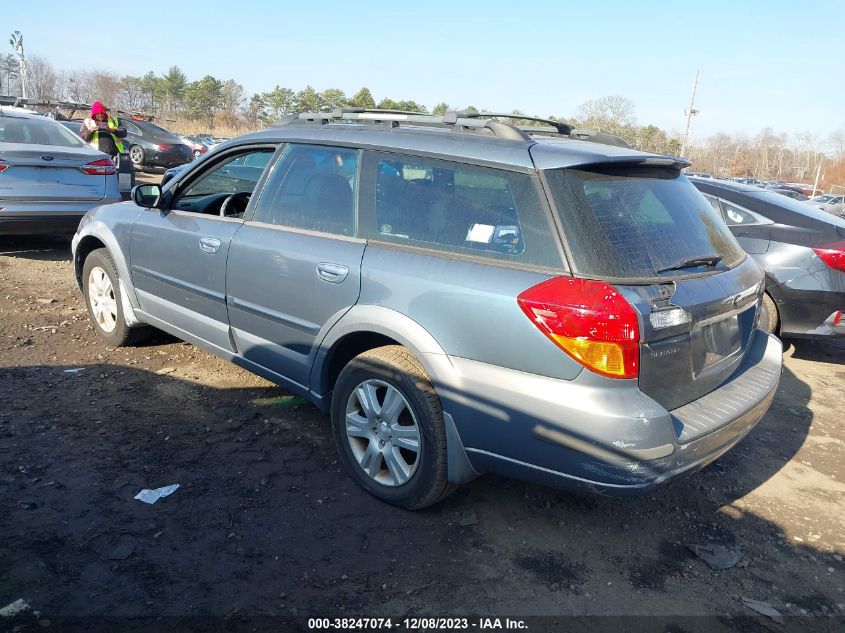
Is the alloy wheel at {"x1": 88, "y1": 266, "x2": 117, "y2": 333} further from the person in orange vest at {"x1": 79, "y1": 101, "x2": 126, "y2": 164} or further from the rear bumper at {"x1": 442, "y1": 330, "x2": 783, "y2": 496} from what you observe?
the person in orange vest at {"x1": 79, "y1": 101, "x2": 126, "y2": 164}

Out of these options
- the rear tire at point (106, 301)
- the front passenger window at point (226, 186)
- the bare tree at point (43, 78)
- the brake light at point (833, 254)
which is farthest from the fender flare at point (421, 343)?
the bare tree at point (43, 78)

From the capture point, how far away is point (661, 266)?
279cm

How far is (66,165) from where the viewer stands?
24.9 feet

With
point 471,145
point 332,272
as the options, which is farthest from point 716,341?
point 332,272

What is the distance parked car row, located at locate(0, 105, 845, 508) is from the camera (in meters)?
2.56

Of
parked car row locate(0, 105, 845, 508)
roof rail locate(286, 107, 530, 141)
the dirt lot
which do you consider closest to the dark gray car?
the dirt lot

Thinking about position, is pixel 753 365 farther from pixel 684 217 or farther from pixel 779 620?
pixel 779 620

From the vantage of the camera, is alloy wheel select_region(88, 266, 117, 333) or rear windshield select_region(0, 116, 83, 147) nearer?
alloy wheel select_region(88, 266, 117, 333)

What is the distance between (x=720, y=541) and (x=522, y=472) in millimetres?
1145

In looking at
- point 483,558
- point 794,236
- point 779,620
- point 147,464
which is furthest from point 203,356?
point 794,236

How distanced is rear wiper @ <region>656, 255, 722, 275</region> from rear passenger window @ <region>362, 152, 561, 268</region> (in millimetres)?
561

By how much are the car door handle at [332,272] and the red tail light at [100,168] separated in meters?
5.86

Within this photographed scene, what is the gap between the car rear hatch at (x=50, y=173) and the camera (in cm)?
714

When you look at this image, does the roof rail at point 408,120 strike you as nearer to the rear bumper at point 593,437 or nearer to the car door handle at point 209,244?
the car door handle at point 209,244
